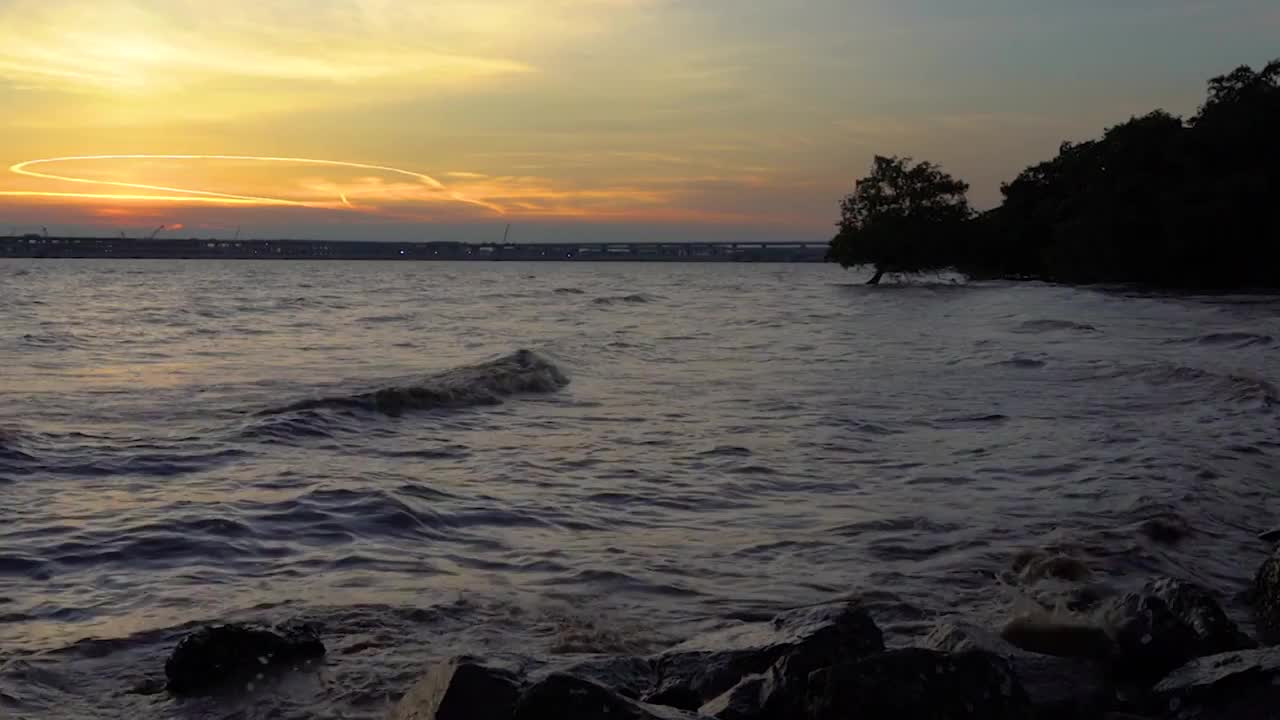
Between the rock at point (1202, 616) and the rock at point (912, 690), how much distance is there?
4.77ft

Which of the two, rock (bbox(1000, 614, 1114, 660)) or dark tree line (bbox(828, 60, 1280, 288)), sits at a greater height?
dark tree line (bbox(828, 60, 1280, 288))

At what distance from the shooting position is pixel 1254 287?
2283 inches

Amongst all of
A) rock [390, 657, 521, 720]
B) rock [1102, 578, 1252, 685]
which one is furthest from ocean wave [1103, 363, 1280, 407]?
rock [390, 657, 521, 720]

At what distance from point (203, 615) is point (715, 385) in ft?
44.1

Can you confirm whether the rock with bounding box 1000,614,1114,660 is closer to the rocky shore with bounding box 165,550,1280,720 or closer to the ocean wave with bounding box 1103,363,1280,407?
the rocky shore with bounding box 165,550,1280,720

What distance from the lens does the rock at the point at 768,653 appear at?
4.61 metres

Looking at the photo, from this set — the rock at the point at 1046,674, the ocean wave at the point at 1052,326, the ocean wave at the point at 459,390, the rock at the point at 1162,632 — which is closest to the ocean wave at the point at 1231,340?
the ocean wave at the point at 1052,326

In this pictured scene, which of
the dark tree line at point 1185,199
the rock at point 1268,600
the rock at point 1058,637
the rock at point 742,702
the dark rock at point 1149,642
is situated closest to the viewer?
the rock at point 742,702

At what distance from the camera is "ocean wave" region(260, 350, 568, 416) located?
52.2 feet

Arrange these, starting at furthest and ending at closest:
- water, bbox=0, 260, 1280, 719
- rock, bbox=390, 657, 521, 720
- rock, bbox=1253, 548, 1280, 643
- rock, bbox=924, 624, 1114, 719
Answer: water, bbox=0, 260, 1280, 719, rock, bbox=1253, 548, 1280, 643, rock, bbox=924, 624, 1114, 719, rock, bbox=390, 657, 521, 720

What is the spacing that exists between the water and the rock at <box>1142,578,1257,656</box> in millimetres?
1018

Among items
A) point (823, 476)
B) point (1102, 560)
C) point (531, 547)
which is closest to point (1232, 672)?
point (1102, 560)

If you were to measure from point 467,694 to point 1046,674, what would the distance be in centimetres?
244

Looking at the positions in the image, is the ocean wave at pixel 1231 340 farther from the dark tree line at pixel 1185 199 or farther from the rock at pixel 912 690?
the dark tree line at pixel 1185 199
